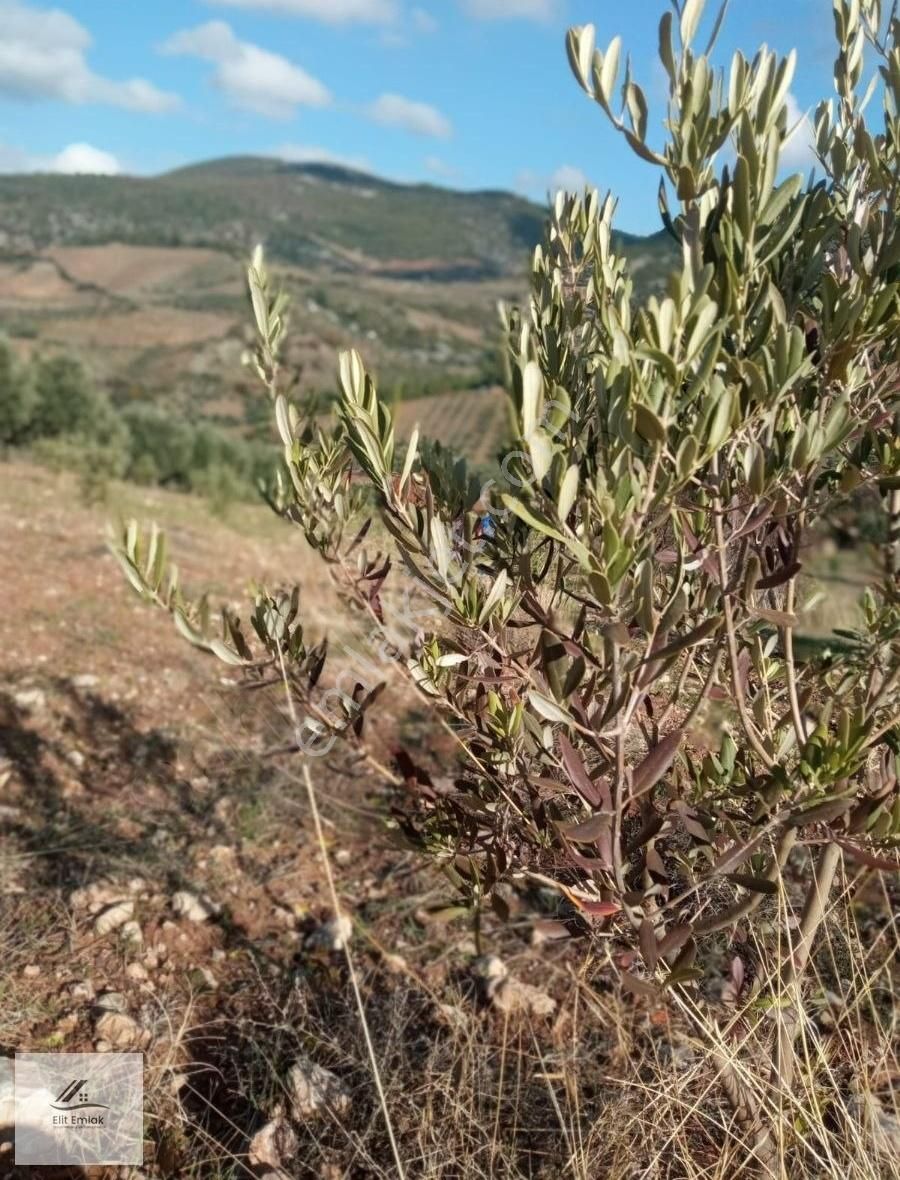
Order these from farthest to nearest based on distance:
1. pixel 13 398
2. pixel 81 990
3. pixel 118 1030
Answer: pixel 13 398 < pixel 81 990 < pixel 118 1030

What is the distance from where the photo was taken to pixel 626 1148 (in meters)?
1.91

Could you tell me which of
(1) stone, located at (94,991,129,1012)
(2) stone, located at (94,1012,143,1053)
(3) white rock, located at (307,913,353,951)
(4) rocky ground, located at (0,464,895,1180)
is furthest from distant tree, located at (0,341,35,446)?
(2) stone, located at (94,1012,143,1053)

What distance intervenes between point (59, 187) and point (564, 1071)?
118447mm

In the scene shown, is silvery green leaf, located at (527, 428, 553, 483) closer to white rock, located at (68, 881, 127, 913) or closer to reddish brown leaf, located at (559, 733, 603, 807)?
reddish brown leaf, located at (559, 733, 603, 807)

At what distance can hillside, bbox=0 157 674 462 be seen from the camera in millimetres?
57594

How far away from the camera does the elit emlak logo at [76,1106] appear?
2094 millimetres

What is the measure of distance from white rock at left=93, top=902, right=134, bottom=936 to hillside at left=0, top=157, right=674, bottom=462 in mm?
2896

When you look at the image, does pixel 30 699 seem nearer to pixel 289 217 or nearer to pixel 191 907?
pixel 191 907

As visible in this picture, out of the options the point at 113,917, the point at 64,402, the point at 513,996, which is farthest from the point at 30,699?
the point at 64,402

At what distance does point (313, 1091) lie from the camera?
7.33 ft

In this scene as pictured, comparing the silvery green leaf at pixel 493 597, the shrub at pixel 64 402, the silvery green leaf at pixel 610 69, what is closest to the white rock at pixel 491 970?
the silvery green leaf at pixel 493 597

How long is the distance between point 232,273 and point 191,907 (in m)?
94.2

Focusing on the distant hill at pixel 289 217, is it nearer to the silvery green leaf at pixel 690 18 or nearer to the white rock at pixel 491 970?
the white rock at pixel 491 970

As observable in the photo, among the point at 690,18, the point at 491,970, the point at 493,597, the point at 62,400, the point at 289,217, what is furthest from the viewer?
the point at 289,217
